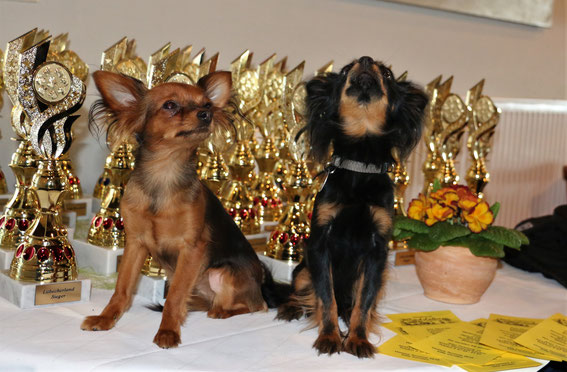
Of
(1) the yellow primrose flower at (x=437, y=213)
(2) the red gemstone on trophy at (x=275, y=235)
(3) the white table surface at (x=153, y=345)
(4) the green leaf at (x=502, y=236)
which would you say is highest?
(1) the yellow primrose flower at (x=437, y=213)

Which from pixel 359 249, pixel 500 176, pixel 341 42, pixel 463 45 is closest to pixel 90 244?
pixel 359 249

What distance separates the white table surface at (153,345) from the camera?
1.52m

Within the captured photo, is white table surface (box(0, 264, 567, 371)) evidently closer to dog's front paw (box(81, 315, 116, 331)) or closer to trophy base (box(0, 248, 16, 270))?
dog's front paw (box(81, 315, 116, 331))

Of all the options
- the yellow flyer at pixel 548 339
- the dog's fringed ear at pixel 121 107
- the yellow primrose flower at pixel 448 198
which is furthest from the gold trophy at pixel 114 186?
the yellow flyer at pixel 548 339

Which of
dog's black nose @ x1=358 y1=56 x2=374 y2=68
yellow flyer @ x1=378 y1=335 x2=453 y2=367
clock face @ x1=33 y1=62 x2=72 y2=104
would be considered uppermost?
dog's black nose @ x1=358 y1=56 x2=374 y2=68

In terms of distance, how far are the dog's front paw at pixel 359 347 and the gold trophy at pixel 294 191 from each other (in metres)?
0.65

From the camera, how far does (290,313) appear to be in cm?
197

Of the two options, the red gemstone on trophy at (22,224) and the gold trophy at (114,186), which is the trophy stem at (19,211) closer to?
the red gemstone on trophy at (22,224)

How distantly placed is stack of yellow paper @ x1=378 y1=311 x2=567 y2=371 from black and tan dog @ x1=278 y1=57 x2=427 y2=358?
4.7 inches

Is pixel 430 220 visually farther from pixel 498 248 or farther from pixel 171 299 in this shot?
pixel 171 299

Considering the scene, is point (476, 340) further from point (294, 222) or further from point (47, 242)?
point (47, 242)

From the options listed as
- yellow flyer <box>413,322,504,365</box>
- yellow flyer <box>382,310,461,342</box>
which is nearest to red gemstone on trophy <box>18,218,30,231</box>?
yellow flyer <box>382,310,461,342</box>

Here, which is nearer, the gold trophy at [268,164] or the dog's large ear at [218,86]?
the dog's large ear at [218,86]

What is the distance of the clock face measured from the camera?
184 centimetres
